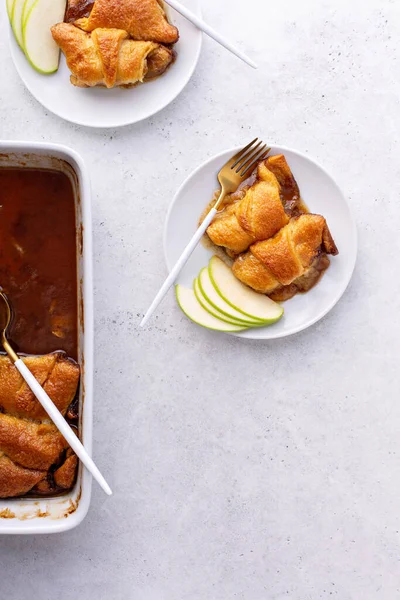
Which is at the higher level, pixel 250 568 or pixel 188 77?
pixel 188 77

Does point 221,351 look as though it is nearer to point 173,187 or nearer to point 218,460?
point 218,460

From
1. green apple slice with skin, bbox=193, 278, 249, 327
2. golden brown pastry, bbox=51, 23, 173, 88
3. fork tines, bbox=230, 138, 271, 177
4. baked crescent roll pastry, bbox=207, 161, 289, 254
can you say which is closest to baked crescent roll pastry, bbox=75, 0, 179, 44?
golden brown pastry, bbox=51, 23, 173, 88

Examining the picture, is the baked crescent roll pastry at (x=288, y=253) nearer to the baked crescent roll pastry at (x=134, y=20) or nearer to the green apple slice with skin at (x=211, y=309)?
the green apple slice with skin at (x=211, y=309)

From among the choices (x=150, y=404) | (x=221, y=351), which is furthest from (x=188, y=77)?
(x=150, y=404)

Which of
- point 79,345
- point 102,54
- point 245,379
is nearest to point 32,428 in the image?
point 79,345

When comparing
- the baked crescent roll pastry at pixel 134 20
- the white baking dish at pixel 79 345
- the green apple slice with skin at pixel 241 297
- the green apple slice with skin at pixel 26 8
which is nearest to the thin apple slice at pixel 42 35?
the green apple slice with skin at pixel 26 8

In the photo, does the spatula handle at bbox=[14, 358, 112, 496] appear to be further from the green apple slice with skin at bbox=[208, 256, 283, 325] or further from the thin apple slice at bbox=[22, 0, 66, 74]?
the thin apple slice at bbox=[22, 0, 66, 74]
